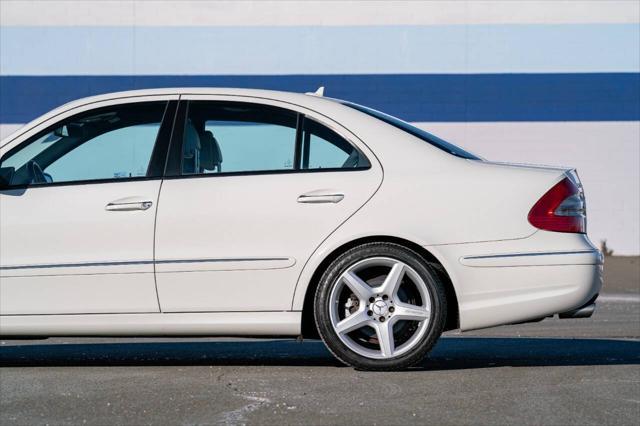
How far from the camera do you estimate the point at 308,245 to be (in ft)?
21.8

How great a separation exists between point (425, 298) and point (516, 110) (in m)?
14.6

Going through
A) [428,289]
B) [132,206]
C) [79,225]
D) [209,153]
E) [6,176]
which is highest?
[209,153]

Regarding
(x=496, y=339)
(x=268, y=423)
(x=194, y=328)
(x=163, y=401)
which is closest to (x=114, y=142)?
(x=194, y=328)

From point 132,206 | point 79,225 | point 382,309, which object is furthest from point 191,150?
point 382,309

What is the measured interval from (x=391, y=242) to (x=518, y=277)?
2.35 ft

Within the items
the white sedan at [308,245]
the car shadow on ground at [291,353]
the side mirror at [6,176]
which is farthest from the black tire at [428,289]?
the side mirror at [6,176]

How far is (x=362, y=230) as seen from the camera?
6625 millimetres

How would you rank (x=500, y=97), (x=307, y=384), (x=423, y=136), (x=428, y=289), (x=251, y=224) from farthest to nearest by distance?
(x=500, y=97) < (x=423, y=136) < (x=251, y=224) < (x=428, y=289) < (x=307, y=384)

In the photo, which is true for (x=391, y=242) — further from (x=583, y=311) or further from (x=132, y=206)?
(x=132, y=206)

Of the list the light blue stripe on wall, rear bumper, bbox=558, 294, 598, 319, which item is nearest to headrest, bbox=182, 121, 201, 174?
rear bumper, bbox=558, 294, 598, 319

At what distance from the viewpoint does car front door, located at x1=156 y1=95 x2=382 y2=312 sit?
6.66 meters

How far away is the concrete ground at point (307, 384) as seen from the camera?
5.38 m

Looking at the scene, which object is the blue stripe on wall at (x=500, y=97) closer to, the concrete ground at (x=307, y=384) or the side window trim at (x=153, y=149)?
the concrete ground at (x=307, y=384)

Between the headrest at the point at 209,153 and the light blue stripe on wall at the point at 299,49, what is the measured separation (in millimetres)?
13998
